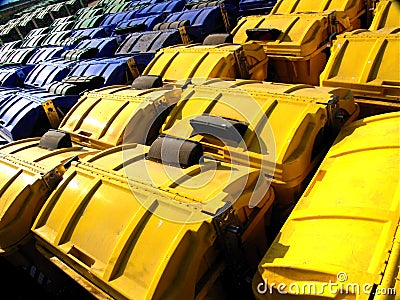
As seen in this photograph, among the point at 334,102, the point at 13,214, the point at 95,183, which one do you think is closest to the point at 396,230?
the point at 334,102

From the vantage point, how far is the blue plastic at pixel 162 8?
12.8 meters

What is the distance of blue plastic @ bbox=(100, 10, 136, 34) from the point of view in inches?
523

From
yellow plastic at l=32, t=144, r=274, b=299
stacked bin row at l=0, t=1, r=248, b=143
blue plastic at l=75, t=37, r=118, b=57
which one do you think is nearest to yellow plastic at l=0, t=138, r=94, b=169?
yellow plastic at l=32, t=144, r=274, b=299

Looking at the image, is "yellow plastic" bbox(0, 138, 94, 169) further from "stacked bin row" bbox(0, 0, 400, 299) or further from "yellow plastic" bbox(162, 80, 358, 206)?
"yellow plastic" bbox(162, 80, 358, 206)

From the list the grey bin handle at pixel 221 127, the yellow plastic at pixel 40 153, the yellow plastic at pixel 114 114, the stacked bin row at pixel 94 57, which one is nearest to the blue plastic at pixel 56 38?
the stacked bin row at pixel 94 57

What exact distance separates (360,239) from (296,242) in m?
0.52

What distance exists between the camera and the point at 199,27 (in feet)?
31.5

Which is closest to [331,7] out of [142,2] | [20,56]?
[142,2]

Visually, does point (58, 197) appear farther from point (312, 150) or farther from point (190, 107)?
point (312, 150)

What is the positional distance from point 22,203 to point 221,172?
8.56ft

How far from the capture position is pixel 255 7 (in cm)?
1052

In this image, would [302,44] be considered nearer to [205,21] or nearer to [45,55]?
[205,21]

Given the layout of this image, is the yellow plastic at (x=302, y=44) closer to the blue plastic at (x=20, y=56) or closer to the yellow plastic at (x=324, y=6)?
the yellow plastic at (x=324, y=6)

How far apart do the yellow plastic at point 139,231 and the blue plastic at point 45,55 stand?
897cm
